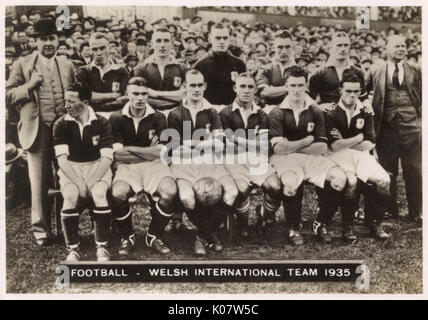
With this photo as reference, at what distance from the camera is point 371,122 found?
15.4 ft

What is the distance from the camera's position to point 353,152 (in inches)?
184

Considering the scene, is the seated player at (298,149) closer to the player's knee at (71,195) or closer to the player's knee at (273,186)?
the player's knee at (273,186)

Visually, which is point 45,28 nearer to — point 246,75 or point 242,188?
point 246,75

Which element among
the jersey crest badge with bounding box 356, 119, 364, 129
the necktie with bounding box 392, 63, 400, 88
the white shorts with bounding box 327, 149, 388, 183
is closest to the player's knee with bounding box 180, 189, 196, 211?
the white shorts with bounding box 327, 149, 388, 183

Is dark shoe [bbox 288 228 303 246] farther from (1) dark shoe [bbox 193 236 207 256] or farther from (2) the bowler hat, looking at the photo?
(2) the bowler hat

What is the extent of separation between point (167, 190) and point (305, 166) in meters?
1.18

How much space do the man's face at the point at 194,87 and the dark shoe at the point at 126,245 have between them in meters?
1.27

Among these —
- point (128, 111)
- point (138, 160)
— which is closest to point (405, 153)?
point (138, 160)

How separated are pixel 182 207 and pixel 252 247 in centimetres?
69

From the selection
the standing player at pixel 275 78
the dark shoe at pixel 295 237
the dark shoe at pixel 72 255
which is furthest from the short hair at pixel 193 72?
the dark shoe at pixel 72 255

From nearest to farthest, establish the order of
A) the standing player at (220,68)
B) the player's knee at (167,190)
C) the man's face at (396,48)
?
the player's knee at (167,190) < the standing player at (220,68) < the man's face at (396,48)

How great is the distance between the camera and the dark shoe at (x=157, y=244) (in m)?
4.59
